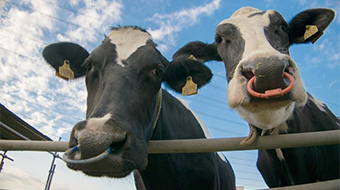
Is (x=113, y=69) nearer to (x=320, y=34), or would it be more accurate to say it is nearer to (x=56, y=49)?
(x=56, y=49)

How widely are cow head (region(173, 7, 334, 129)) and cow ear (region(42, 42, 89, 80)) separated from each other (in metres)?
1.22

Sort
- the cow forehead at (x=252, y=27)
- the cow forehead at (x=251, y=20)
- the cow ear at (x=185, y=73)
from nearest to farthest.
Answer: the cow forehead at (x=252, y=27) → the cow forehead at (x=251, y=20) → the cow ear at (x=185, y=73)

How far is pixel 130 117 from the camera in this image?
1.99 m

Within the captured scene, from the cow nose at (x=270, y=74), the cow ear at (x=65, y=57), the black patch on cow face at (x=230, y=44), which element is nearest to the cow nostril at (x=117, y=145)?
the cow nose at (x=270, y=74)

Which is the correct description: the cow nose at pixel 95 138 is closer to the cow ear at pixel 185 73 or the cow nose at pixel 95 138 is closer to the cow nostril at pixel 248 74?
the cow nostril at pixel 248 74

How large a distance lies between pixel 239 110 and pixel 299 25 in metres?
1.88

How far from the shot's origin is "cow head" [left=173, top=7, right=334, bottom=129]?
1.68 metres

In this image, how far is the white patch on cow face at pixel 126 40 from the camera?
97.9 inches

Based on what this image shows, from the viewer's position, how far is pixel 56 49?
10.7 ft

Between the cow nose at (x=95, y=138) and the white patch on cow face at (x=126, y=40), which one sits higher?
the white patch on cow face at (x=126, y=40)

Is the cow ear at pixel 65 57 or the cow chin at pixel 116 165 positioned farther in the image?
the cow ear at pixel 65 57

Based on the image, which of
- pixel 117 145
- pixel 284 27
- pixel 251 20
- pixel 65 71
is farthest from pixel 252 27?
pixel 65 71

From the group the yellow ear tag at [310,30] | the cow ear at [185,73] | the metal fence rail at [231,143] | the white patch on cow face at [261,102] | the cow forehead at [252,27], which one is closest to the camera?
the metal fence rail at [231,143]

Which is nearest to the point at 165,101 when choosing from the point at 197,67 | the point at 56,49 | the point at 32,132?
the point at 197,67
